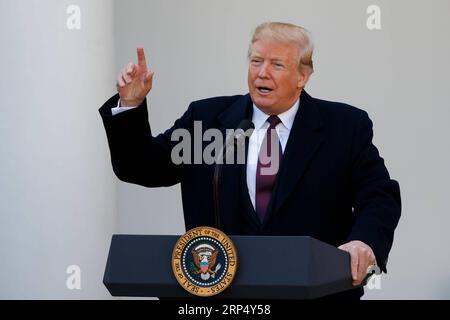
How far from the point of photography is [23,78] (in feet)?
19.1

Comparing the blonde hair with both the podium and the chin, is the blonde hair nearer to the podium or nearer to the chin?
the chin

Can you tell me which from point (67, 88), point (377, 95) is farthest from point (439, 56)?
point (67, 88)

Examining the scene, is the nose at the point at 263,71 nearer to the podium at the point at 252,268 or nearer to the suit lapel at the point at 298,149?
the suit lapel at the point at 298,149

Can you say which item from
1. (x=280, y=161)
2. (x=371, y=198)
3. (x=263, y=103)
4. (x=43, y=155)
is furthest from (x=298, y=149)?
(x=43, y=155)

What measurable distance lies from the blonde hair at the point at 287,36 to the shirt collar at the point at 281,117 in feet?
0.50

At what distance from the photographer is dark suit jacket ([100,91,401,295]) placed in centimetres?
403

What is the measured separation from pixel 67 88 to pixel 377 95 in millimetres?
2043

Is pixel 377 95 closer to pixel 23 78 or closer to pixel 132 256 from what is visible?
pixel 23 78

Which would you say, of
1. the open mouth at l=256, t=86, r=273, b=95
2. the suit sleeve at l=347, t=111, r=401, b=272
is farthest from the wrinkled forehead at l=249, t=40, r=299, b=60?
the suit sleeve at l=347, t=111, r=401, b=272

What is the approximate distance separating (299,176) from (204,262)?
0.86 meters

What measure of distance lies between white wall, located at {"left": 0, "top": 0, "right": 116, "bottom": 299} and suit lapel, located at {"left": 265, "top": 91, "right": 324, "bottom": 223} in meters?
1.77

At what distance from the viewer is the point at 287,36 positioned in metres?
4.25

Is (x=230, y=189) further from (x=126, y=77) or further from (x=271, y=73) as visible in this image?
(x=126, y=77)

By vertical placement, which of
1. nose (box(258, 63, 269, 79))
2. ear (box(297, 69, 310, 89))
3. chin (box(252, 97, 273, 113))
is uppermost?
nose (box(258, 63, 269, 79))
